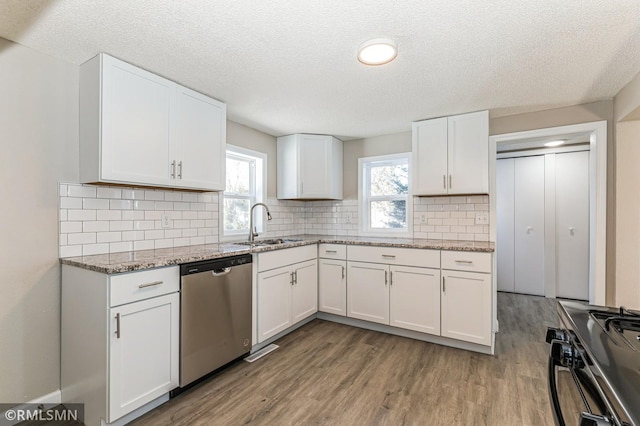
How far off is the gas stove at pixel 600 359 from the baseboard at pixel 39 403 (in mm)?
2664

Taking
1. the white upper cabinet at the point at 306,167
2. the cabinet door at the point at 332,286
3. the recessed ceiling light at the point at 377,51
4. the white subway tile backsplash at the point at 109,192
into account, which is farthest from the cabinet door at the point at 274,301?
the recessed ceiling light at the point at 377,51

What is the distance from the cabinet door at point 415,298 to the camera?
2744mm

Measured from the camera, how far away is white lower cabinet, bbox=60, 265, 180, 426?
161cm

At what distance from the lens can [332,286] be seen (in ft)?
10.8

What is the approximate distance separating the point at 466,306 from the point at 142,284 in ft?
8.33

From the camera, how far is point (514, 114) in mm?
2938

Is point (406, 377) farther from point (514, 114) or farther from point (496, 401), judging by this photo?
point (514, 114)

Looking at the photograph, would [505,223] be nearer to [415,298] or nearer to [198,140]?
[415,298]

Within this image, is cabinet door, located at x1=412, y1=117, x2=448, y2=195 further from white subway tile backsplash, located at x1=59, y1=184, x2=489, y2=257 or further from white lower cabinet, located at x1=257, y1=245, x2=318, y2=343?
white lower cabinet, located at x1=257, y1=245, x2=318, y2=343

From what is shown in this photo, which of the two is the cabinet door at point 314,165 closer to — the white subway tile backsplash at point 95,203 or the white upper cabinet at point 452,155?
the white upper cabinet at point 452,155

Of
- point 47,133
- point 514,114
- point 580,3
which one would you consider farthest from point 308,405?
point 514,114

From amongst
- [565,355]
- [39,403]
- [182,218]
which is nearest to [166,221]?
[182,218]

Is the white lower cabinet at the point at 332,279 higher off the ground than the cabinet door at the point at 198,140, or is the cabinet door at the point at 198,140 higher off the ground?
the cabinet door at the point at 198,140

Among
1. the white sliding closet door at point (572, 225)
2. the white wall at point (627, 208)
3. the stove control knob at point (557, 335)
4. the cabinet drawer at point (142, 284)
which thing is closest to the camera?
the stove control knob at point (557, 335)
